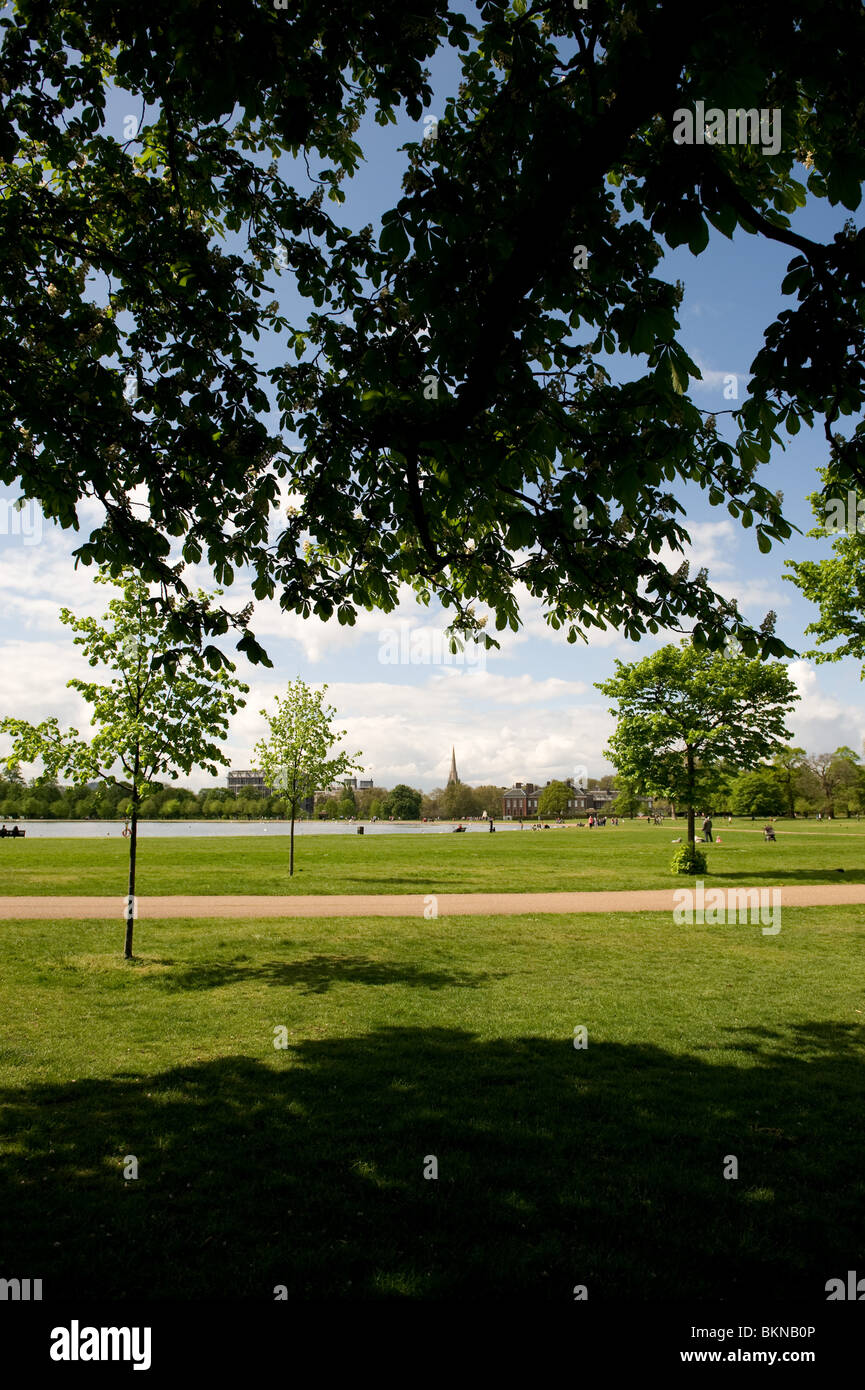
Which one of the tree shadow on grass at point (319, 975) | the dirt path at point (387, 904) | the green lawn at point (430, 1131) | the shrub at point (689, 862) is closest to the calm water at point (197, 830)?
the dirt path at point (387, 904)

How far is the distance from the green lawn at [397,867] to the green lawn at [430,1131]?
38.8ft

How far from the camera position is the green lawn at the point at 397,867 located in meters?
22.8

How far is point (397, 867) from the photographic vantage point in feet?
99.6

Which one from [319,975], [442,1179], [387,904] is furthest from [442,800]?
Result: [442,1179]

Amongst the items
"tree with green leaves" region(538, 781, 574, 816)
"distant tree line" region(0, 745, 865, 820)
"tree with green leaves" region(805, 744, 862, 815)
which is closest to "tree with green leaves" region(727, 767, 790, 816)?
"distant tree line" region(0, 745, 865, 820)

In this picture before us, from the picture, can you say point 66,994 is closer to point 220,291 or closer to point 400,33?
point 220,291

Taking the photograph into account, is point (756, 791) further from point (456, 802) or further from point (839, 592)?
point (456, 802)

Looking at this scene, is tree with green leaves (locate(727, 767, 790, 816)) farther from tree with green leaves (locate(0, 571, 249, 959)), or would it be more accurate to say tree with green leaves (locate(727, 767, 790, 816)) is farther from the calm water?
tree with green leaves (locate(0, 571, 249, 959))

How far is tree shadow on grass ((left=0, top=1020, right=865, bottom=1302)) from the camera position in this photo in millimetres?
3865

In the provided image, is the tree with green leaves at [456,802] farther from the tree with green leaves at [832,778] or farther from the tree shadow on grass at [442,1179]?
the tree shadow on grass at [442,1179]

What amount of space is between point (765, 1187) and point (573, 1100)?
1.73 metres

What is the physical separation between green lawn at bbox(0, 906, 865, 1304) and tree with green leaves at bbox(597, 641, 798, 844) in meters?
15.5

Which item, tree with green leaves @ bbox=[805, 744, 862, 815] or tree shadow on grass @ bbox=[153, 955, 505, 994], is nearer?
tree shadow on grass @ bbox=[153, 955, 505, 994]

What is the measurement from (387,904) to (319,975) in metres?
8.03
